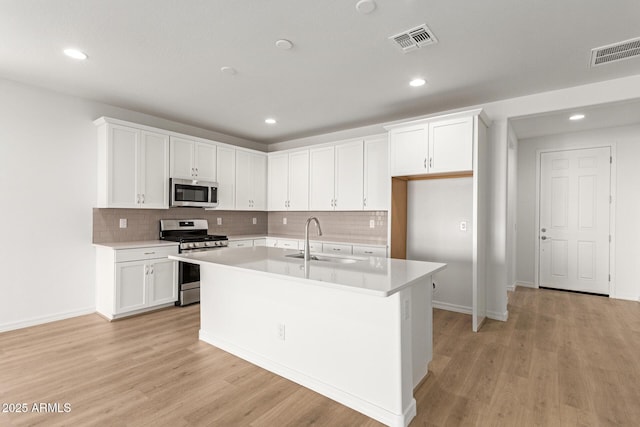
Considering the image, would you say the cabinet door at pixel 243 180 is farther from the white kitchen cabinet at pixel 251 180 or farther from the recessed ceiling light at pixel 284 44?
the recessed ceiling light at pixel 284 44

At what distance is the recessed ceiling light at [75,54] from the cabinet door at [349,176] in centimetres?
322

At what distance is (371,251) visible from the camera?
4.50 metres

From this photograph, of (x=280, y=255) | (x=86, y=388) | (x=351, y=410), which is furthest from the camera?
(x=280, y=255)

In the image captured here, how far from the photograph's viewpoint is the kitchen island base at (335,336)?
1964mm

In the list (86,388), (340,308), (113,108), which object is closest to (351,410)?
(340,308)

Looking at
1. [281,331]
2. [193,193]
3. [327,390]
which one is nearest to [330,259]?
[281,331]

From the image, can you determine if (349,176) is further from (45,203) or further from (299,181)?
(45,203)

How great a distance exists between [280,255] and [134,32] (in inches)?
83.3

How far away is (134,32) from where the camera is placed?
7.95ft

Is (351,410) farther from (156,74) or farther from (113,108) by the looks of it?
(113,108)

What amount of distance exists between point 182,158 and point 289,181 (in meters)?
1.78

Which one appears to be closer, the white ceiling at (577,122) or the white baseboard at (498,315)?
the white baseboard at (498,315)

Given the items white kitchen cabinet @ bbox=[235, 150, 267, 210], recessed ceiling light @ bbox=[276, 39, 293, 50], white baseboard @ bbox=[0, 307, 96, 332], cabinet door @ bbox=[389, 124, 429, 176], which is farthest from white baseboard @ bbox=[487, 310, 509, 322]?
white baseboard @ bbox=[0, 307, 96, 332]

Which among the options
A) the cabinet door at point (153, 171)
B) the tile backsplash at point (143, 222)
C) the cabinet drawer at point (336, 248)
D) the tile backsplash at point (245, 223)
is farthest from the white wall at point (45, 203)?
the cabinet drawer at point (336, 248)
